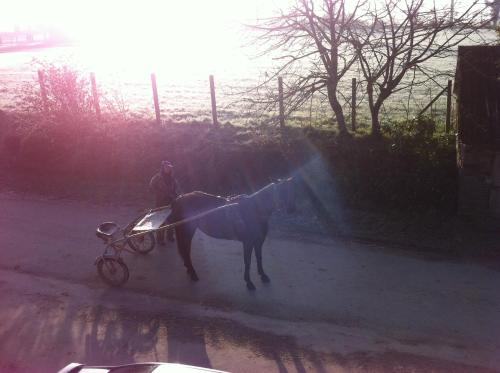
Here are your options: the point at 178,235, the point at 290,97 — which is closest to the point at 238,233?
the point at 178,235

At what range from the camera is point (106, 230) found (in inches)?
337

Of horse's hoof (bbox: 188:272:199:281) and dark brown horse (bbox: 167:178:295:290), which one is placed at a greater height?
dark brown horse (bbox: 167:178:295:290)

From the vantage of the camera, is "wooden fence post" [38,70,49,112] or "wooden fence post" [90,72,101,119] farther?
"wooden fence post" [90,72,101,119]

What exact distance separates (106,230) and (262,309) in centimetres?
293

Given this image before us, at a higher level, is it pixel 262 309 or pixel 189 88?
pixel 189 88

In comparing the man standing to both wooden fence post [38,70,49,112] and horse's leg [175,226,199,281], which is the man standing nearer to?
horse's leg [175,226,199,281]

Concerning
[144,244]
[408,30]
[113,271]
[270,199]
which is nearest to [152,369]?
[270,199]

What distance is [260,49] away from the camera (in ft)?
45.0

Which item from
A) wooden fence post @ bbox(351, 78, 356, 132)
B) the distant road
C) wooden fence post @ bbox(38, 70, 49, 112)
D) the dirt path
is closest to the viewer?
the dirt path

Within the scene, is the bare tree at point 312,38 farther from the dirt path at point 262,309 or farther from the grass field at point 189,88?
the dirt path at point 262,309

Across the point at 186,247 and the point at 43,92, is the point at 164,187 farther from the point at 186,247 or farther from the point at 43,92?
the point at 43,92

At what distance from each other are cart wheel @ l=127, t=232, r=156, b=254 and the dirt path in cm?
16

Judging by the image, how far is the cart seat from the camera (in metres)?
8.22

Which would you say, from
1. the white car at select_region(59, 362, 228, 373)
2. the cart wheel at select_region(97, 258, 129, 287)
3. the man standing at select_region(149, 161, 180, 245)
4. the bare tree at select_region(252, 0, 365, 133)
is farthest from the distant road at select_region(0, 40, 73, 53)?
the white car at select_region(59, 362, 228, 373)
